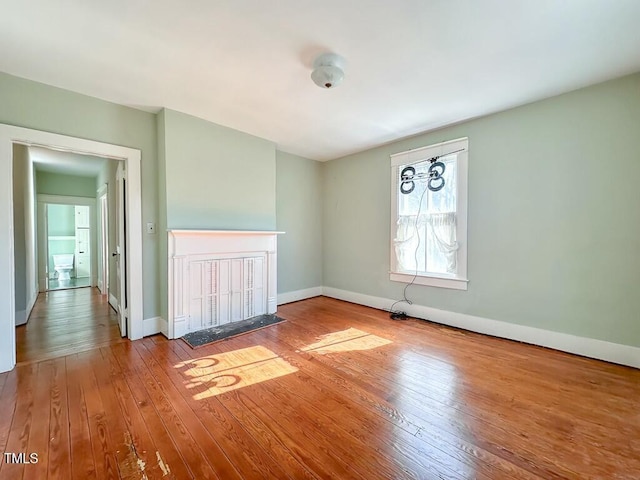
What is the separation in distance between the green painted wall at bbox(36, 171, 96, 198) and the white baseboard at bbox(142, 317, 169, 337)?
4.84 metres

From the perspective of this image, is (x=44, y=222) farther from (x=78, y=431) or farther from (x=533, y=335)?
(x=533, y=335)

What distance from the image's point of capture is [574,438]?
156cm

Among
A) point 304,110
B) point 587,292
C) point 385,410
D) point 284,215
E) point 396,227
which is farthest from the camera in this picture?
point 284,215

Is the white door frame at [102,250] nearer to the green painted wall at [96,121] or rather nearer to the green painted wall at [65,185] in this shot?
the green painted wall at [65,185]

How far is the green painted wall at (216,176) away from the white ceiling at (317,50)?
338mm

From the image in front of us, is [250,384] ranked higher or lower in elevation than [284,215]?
lower

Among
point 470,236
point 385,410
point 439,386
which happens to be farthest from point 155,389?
point 470,236

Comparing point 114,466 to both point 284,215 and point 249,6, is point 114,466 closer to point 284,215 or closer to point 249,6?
point 249,6

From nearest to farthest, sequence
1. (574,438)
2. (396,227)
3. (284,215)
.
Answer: (574,438) → (396,227) → (284,215)

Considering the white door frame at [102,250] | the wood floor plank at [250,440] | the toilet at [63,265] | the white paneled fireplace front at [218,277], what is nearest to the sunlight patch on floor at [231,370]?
the wood floor plank at [250,440]

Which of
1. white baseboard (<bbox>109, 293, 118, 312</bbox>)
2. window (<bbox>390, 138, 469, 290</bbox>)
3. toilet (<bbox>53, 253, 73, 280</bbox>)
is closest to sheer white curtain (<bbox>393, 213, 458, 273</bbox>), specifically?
window (<bbox>390, 138, 469, 290</bbox>)

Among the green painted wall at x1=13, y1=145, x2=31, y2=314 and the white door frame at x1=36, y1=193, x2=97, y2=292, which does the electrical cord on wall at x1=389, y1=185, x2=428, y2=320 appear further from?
the white door frame at x1=36, y1=193, x2=97, y2=292

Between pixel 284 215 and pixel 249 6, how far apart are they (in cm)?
315

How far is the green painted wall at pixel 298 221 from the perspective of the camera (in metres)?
4.59
